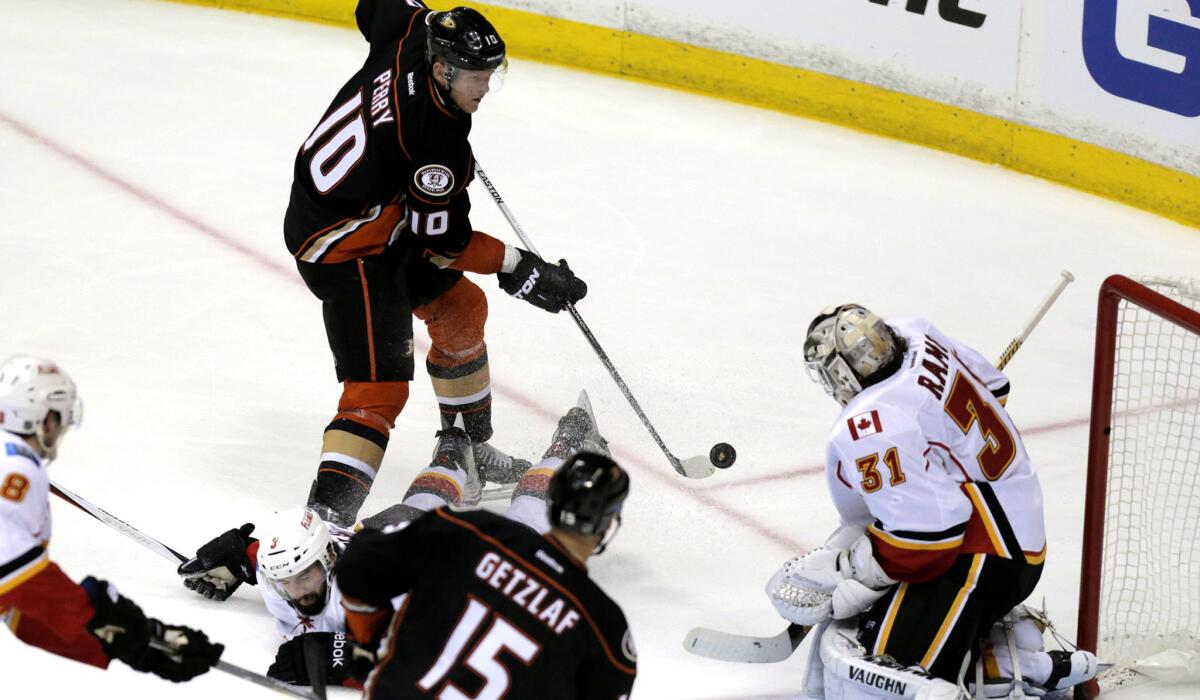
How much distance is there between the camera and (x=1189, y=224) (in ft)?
21.4

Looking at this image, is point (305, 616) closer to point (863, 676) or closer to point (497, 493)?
point (497, 493)

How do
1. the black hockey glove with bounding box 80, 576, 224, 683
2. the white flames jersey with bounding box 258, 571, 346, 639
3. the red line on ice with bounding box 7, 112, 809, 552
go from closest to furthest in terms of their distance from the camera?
the black hockey glove with bounding box 80, 576, 224, 683 → the white flames jersey with bounding box 258, 571, 346, 639 → the red line on ice with bounding box 7, 112, 809, 552

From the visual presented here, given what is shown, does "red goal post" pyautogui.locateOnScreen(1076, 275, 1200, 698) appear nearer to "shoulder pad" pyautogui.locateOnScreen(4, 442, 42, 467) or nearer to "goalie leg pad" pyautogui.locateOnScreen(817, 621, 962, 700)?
"goalie leg pad" pyautogui.locateOnScreen(817, 621, 962, 700)

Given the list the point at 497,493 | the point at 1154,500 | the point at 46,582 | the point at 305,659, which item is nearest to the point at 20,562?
the point at 46,582

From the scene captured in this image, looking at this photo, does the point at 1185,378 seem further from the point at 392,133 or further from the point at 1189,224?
the point at 392,133

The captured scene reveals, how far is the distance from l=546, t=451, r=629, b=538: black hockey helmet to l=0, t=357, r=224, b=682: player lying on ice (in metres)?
0.77

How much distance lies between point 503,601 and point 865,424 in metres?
1.13

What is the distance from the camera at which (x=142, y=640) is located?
292cm

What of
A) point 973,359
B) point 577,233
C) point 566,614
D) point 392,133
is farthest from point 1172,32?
point 566,614

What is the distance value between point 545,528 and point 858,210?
270cm

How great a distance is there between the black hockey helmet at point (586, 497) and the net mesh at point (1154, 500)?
177cm

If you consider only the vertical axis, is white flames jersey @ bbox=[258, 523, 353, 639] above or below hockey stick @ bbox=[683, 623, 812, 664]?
above

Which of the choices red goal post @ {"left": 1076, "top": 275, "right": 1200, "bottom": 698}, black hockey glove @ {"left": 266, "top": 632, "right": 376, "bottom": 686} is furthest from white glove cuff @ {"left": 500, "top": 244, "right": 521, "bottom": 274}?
red goal post @ {"left": 1076, "top": 275, "right": 1200, "bottom": 698}

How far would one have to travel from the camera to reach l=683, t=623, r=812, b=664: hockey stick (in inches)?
154
